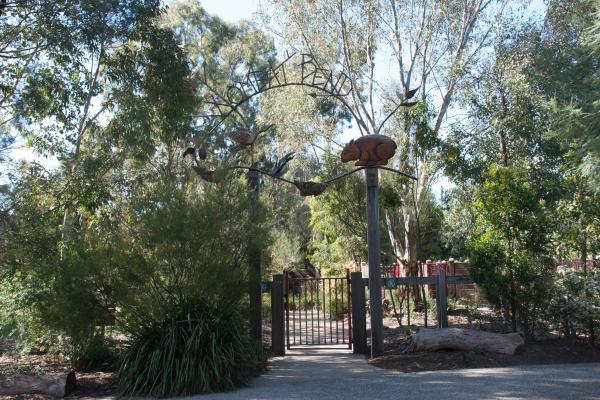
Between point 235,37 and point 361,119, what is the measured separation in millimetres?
13774

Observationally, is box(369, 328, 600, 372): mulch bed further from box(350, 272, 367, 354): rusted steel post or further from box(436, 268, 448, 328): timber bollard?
box(436, 268, 448, 328): timber bollard

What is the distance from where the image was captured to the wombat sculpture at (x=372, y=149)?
9.86 meters

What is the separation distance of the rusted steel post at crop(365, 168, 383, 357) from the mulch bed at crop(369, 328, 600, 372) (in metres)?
0.32

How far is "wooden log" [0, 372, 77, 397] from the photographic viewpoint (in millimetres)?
7844

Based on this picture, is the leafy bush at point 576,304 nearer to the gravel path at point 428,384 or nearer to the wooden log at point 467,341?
the wooden log at point 467,341

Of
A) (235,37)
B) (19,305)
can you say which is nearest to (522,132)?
(19,305)

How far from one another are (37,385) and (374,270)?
5.29 meters

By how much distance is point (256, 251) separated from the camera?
30.0ft

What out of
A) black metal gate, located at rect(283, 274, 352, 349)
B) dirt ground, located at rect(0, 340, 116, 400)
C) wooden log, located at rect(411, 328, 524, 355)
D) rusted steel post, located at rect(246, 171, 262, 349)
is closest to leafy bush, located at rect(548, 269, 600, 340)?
wooden log, located at rect(411, 328, 524, 355)

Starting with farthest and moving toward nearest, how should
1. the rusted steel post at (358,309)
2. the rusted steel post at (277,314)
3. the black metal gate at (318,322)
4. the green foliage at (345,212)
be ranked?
the green foliage at (345,212) < the black metal gate at (318,322) < the rusted steel post at (277,314) < the rusted steel post at (358,309)

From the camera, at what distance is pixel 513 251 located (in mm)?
9805

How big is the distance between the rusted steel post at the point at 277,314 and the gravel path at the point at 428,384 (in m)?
1.52

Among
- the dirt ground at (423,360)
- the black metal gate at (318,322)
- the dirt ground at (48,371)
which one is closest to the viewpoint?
the dirt ground at (48,371)

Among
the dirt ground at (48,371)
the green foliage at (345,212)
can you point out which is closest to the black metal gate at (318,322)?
the green foliage at (345,212)
